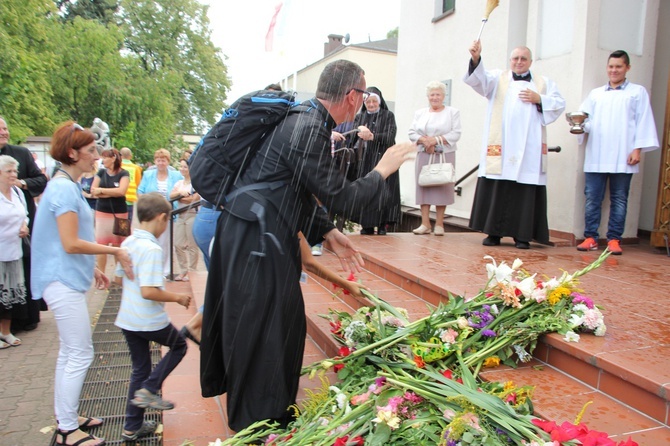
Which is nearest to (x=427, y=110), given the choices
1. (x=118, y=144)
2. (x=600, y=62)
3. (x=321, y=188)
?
(x=600, y=62)

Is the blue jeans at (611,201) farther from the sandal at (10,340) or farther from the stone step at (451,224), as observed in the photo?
the sandal at (10,340)

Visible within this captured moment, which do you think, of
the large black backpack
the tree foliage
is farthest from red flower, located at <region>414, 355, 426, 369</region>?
the tree foliage

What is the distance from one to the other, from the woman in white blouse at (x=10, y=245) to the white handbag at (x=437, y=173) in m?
4.51

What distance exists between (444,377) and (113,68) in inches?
1092

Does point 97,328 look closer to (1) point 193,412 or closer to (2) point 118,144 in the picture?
(1) point 193,412

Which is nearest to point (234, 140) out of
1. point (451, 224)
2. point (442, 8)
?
point (451, 224)

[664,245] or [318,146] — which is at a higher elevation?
[318,146]

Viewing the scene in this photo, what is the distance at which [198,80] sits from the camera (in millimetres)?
37344

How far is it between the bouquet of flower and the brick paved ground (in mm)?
1998

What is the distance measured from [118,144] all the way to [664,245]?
18.8 meters

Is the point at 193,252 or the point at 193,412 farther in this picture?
the point at 193,252

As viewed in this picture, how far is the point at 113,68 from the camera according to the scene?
1037 inches

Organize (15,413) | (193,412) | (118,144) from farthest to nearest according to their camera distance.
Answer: (118,144) → (15,413) → (193,412)

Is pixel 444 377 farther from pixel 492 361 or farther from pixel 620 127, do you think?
pixel 620 127
